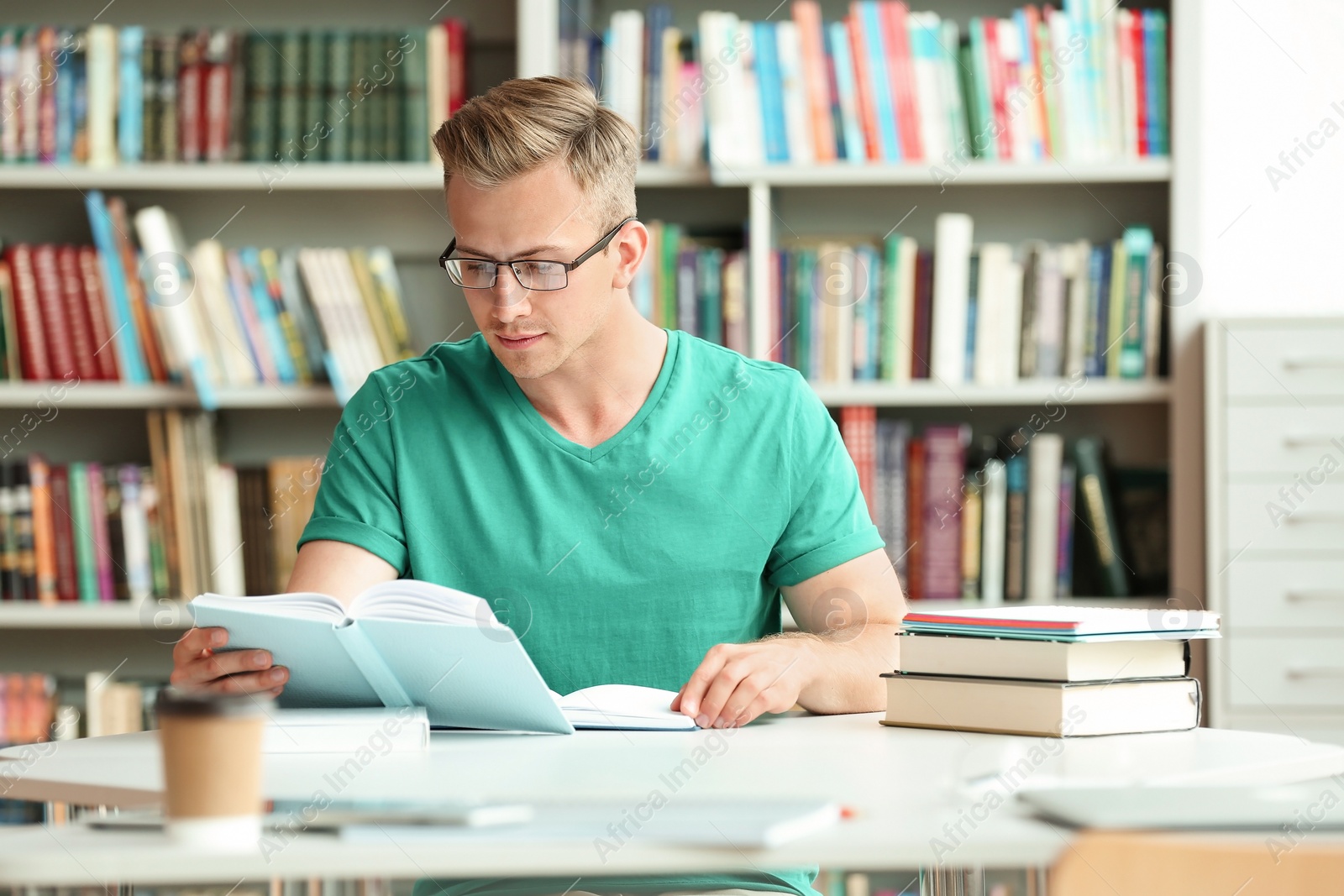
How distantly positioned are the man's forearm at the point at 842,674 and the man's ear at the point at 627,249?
486 millimetres

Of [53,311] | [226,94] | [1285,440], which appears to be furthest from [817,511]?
[53,311]

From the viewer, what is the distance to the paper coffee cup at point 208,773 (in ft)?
2.24

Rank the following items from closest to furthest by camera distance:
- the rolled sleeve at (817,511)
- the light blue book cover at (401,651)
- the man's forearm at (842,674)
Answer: the light blue book cover at (401,651) < the man's forearm at (842,674) < the rolled sleeve at (817,511)

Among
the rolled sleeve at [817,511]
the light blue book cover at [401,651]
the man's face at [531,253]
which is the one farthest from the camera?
the rolled sleeve at [817,511]

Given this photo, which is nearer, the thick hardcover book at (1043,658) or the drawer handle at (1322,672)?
the thick hardcover book at (1043,658)

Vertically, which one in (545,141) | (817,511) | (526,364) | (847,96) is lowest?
(817,511)

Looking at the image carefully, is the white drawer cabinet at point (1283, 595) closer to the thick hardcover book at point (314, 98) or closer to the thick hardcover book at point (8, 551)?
the thick hardcover book at point (314, 98)

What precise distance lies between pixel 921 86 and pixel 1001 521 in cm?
80

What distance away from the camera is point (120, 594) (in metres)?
2.48

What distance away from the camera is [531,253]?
4.54ft

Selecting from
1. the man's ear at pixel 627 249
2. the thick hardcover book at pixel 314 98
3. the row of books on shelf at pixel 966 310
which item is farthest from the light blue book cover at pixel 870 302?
the thick hardcover book at pixel 314 98

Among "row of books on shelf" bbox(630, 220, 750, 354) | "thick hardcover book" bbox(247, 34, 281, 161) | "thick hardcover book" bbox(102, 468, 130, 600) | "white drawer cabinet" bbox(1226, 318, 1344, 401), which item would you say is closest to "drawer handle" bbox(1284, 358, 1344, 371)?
"white drawer cabinet" bbox(1226, 318, 1344, 401)

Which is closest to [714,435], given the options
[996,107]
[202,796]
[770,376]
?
[770,376]

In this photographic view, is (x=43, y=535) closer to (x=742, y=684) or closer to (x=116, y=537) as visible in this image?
(x=116, y=537)
